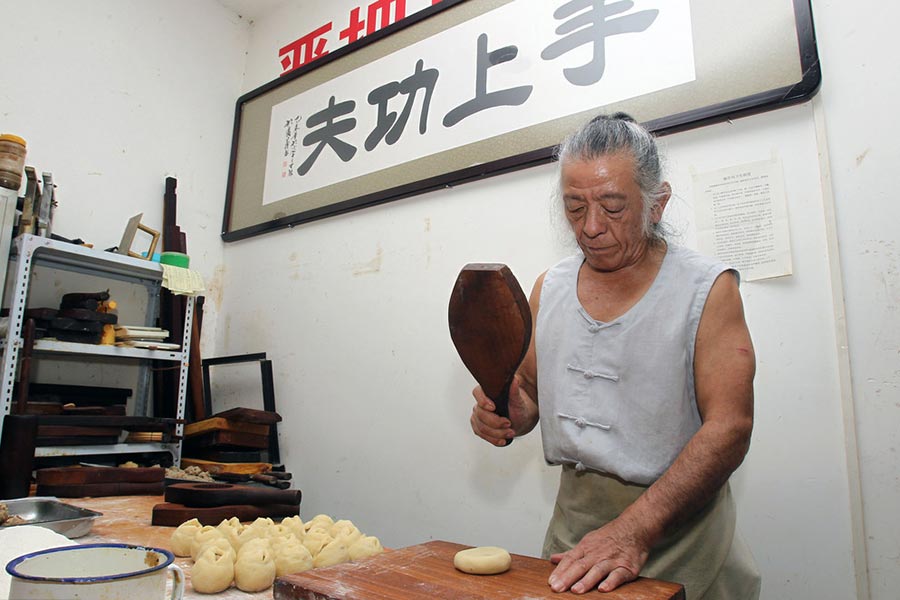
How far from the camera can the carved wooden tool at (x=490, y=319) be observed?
957 millimetres

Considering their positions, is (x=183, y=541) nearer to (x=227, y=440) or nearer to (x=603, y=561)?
(x=603, y=561)

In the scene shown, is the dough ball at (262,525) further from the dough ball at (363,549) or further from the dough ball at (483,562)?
the dough ball at (483,562)

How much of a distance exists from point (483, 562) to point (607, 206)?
698 millimetres

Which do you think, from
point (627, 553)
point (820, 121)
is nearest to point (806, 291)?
point (820, 121)

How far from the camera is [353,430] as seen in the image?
2.29 m

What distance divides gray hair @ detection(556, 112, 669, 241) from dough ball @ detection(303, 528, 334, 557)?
896 millimetres

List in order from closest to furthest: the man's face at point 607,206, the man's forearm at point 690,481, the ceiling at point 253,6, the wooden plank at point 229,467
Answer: the man's forearm at point 690,481 → the man's face at point 607,206 → the wooden plank at point 229,467 → the ceiling at point 253,6

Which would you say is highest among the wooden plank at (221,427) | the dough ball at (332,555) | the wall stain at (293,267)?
the wall stain at (293,267)

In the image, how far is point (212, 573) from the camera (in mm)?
895

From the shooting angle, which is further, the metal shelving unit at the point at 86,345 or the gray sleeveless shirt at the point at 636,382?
the metal shelving unit at the point at 86,345

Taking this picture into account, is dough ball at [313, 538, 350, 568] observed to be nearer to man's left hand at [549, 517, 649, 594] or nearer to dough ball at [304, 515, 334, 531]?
dough ball at [304, 515, 334, 531]

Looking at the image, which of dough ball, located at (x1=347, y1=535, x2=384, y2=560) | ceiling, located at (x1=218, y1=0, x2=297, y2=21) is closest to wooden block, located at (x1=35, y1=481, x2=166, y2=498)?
dough ball, located at (x1=347, y1=535, x2=384, y2=560)

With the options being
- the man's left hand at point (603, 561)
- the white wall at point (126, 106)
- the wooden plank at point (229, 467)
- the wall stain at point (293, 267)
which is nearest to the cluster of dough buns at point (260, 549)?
the man's left hand at point (603, 561)

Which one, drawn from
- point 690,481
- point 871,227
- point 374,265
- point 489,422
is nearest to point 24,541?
point 489,422
